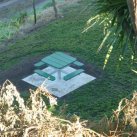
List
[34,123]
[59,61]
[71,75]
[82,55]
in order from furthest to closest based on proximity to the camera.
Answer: [82,55] → [59,61] → [71,75] → [34,123]

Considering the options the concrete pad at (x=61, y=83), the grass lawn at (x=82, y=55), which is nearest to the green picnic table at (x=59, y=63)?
the concrete pad at (x=61, y=83)

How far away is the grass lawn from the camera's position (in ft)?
29.7

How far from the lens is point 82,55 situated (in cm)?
1159

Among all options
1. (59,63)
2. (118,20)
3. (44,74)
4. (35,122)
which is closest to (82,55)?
(59,63)

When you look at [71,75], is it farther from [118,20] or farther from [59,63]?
[118,20]

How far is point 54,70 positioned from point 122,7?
5054 millimetres

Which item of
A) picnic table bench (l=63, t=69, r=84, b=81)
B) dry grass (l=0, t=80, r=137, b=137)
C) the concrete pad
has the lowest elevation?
the concrete pad

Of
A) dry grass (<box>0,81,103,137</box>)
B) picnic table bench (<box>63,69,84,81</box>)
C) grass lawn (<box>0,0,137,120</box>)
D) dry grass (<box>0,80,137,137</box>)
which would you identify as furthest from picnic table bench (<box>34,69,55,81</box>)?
dry grass (<box>0,81,103,137</box>)

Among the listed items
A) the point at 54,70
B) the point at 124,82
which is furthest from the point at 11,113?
the point at 54,70

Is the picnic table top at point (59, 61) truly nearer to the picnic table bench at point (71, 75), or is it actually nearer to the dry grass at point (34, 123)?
the picnic table bench at point (71, 75)

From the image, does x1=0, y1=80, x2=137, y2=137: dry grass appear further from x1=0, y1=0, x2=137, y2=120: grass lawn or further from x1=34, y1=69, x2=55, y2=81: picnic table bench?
x1=34, y1=69, x2=55, y2=81: picnic table bench

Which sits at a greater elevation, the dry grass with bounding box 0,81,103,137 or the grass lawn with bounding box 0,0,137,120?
the dry grass with bounding box 0,81,103,137

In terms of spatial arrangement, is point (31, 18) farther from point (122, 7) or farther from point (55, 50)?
point (122, 7)

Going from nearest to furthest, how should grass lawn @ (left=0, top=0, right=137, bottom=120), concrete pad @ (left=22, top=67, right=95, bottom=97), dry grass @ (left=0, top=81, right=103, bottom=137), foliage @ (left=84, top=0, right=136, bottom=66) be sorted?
1. dry grass @ (left=0, top=81, right=103, bottom=137)
2. foliage @ (left=84, top=0, right=136, bottom=66)
3. grass lawn @ (left=0, top=0, right=137, bottom=120)
4. concrete pad @ (left=22, top=67, right=95, bottom=97)
